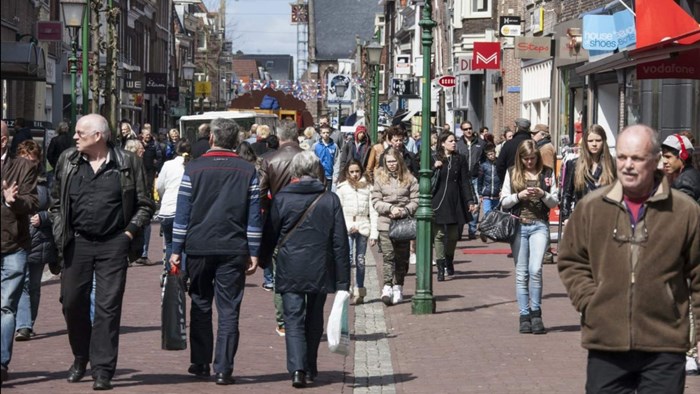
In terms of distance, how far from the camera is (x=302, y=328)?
9.73m

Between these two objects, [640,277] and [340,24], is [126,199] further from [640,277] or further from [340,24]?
[340,24]

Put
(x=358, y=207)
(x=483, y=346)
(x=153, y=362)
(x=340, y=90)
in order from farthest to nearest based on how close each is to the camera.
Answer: (x=340, y=90)
(x=358, y=207)
(x=483, y=346)
(x=153, y=362)

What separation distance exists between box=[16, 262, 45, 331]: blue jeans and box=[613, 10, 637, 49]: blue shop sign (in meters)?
10.8

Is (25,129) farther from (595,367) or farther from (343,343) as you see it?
(595,367)

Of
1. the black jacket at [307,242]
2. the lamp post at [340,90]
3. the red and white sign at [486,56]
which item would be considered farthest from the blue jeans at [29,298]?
the lamp post at [340,90]

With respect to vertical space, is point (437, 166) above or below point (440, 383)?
above

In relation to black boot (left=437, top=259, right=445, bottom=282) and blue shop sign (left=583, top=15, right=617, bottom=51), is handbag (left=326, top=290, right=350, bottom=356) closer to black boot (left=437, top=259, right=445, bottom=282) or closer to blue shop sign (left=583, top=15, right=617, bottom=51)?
black boot (left=437, top=259, right=445, bottom=282)

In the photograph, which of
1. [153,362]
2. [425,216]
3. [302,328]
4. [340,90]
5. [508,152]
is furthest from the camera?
[340,90]

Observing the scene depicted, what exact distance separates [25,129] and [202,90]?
66502mm

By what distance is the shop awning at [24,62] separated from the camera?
24.2 m

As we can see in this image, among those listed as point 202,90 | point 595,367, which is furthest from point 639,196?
point 202,90

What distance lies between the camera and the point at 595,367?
6.08 meters

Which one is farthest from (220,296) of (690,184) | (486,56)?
(486,56)

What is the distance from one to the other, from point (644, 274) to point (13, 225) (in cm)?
490
